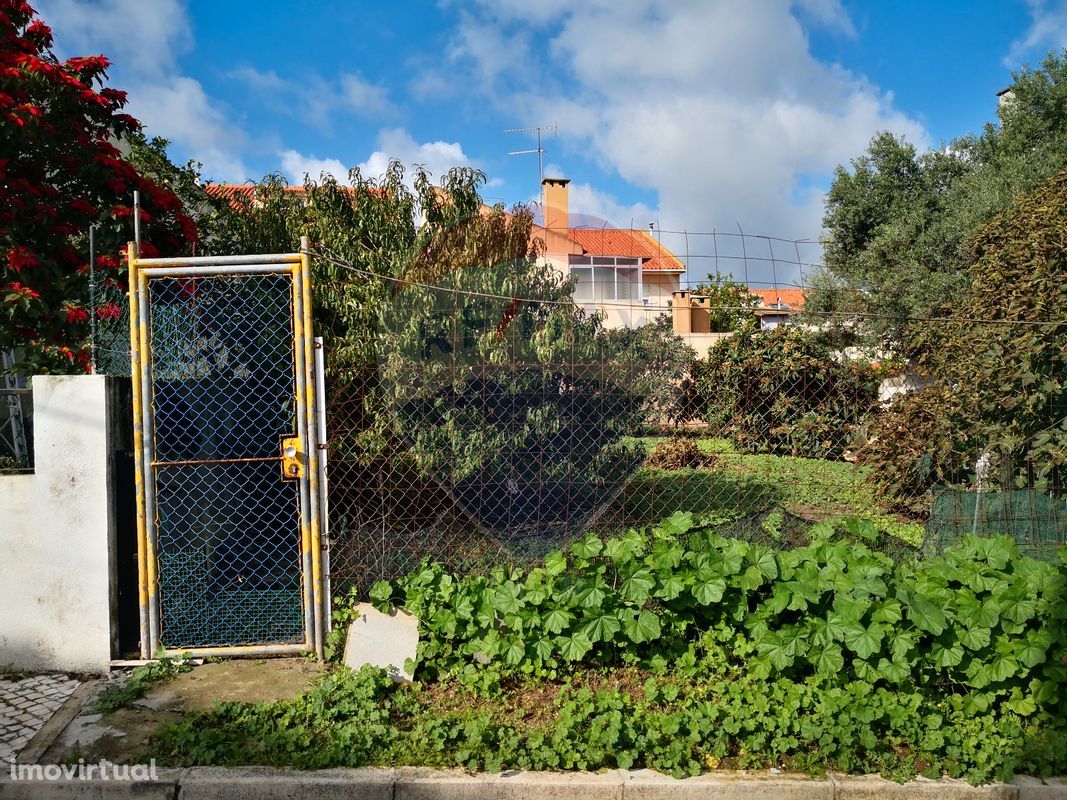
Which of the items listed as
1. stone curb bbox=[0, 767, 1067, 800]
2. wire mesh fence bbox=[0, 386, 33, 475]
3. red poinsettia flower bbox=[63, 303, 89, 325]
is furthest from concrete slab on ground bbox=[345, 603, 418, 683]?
red poinsettia flower bbox=[63, 303, 89, 325]

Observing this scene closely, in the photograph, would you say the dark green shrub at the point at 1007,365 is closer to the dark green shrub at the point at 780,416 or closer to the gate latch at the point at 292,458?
the dark green shrub at the point at 780,416

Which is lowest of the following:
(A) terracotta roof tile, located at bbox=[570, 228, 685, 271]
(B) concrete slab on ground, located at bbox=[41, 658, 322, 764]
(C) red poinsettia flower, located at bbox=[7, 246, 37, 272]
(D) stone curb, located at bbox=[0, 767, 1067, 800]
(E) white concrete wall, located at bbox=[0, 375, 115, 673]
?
(D) stone curb, located at bbox=[0, 767, 1067, 800]

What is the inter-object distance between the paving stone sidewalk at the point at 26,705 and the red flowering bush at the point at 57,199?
6.43ft

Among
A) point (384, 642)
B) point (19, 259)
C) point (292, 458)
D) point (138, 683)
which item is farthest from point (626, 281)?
point (138, 683)

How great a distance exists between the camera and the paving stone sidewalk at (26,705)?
3.38 m

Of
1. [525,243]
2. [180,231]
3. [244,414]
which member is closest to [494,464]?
[244,414]

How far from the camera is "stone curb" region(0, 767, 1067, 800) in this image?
311cm

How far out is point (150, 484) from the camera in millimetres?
4027

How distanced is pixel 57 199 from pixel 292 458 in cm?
319

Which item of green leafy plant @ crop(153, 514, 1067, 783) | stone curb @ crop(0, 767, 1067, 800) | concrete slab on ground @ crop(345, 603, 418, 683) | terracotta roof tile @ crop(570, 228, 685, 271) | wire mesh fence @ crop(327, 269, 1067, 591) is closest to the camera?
stone curb @ crop(0, 767, 1067, 800)

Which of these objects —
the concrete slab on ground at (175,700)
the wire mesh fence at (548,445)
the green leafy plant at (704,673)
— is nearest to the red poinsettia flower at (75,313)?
the wire mesh fence at (548,445)

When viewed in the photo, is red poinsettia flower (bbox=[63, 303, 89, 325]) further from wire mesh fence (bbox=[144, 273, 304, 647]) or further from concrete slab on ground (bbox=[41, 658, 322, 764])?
concrete slab on ground (bbox=[41, 658, 322, 764])

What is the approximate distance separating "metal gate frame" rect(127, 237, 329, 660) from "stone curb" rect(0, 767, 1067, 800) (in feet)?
3.10

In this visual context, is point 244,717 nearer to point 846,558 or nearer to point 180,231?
point 846,558
